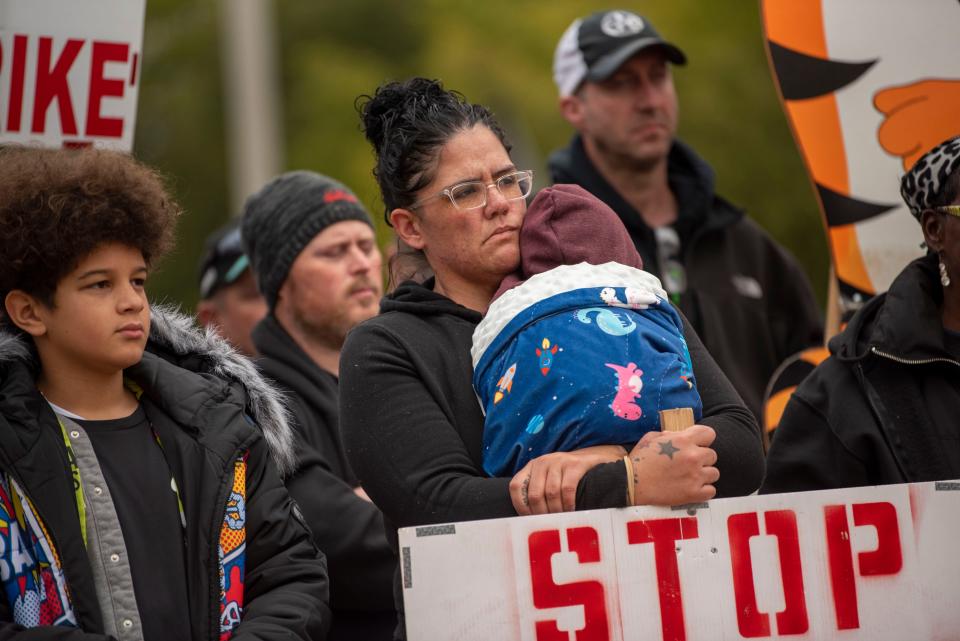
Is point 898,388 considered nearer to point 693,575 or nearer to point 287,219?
point 693,575

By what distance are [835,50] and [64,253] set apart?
8.80 feet

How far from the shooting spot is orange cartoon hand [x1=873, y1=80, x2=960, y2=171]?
4398 mm

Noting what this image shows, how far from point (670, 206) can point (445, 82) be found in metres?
6.98

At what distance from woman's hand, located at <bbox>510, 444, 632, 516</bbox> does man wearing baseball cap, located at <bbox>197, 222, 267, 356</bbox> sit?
9.88 ft

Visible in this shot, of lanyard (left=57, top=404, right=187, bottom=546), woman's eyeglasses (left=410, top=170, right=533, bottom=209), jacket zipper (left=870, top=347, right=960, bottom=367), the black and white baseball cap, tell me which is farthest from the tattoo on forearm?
the black and white baseball cap

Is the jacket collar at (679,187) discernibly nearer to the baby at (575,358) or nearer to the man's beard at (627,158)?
the man's beard at (627,158)

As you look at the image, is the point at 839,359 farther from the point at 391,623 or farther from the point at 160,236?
the point at 160,236

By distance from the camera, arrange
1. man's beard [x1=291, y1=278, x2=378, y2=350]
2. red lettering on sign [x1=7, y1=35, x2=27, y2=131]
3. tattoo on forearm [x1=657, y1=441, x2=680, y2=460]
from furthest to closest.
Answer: man's beard [x1=291, y1=278, x2=378, y2=350]
red lettering on sign [x1=7, y1=35, x2=27, y2=131]
tattoo on forearm [x1=657, y1=441, x2=680, y2=460]

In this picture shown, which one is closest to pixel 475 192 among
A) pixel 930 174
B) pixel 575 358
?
pixel 575 358

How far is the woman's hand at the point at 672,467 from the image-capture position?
287 cm

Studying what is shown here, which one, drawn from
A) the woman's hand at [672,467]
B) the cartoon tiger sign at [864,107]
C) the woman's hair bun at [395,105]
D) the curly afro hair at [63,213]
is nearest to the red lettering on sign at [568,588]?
the woman's hand at [672,467]

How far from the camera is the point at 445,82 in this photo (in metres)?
12.2

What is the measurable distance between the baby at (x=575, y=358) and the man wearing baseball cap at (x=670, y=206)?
197cm

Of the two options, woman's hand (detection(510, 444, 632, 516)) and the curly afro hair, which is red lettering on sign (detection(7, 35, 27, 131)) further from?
woman's hand (detection(510, 444, 632, 516))
